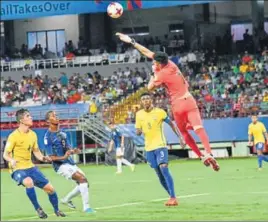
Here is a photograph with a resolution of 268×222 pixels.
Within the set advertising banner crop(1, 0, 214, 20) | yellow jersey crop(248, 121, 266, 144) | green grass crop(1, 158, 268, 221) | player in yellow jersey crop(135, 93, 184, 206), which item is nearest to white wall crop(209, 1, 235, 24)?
advertising banner crop(1, 0, 214, 20)

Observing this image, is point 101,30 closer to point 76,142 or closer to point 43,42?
point 43,42

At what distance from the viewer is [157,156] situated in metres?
19.6

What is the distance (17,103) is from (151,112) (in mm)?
30823

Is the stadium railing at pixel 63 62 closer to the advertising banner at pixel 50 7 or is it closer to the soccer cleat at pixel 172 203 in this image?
the advertising banner at pixel 50 7

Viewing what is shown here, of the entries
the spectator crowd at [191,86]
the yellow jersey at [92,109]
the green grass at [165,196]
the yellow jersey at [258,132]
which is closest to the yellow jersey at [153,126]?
the green grass at [165,196]

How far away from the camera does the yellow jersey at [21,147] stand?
1785cm

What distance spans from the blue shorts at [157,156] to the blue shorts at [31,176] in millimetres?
2668

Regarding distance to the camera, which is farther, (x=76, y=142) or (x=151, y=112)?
(x=76, y=142)

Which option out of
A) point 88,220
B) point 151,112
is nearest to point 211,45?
point 151,112

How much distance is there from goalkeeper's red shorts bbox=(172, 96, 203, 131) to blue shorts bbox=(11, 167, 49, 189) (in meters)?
3.27

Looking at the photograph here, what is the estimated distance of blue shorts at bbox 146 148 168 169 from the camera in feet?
63.8

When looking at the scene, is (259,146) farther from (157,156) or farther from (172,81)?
A: (172,81)

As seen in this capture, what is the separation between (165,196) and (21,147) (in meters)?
5.44

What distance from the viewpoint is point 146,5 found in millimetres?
46312
